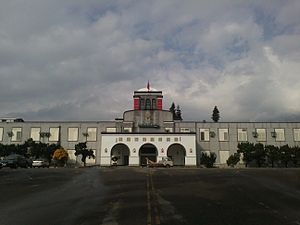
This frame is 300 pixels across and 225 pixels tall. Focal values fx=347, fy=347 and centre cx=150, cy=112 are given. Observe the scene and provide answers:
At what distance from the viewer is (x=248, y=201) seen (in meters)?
15.8

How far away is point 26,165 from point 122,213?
40734 millimetres

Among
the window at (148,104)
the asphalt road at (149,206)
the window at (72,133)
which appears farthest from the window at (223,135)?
the asphalt road at (149,206)

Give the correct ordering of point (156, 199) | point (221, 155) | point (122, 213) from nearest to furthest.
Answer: point (122, 213)
point (156, 199)
point (221, 155)

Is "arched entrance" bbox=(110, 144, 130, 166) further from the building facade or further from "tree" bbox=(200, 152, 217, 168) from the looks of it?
"tree" bbox=(200, 152, 217, 168)

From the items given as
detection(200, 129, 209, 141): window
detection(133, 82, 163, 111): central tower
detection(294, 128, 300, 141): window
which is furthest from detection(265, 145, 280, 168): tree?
detection(133, 82, 163, 111): central tower

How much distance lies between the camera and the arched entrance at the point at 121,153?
71.0 m

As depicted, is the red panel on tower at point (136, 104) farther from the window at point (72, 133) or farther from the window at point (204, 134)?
the window at point (204, 134)

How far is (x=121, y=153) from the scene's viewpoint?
236 ft

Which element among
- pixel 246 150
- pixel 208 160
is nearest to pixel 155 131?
pixel 208 160

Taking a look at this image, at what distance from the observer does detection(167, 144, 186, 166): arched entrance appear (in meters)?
Result: 70.9

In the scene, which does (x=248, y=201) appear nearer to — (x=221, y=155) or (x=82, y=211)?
(x=82, y=211)

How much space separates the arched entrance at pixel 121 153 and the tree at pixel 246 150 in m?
23.1

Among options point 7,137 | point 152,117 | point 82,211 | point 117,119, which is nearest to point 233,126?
point 152,117

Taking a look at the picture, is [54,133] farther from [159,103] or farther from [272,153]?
[272,153]
